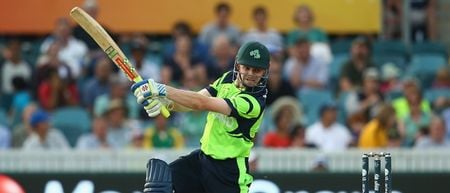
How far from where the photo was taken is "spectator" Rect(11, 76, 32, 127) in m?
Result: 17.0

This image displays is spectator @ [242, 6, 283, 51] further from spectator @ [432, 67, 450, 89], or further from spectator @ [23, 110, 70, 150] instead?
spectator @ [23, 110, 70, 150]

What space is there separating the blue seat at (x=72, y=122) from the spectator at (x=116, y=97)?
174mm

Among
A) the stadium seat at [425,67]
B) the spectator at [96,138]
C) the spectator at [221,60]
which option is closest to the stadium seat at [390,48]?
the stadium seat at [425,67]

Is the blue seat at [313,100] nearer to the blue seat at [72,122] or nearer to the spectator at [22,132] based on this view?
the blue seat at [72,122]

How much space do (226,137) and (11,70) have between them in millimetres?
7392

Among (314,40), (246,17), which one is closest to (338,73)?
(314,40)

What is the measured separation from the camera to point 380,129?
52.4 feet

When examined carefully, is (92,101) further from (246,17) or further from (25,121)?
(246,17)

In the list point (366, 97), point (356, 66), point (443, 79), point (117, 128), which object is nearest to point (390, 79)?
point (356, 66)

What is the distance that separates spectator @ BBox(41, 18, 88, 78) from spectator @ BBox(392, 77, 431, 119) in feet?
12.6

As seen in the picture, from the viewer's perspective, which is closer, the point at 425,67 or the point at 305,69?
the point at 305,69

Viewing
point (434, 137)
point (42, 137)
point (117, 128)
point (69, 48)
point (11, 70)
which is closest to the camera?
point (42, 137)

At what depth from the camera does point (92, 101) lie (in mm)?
17203

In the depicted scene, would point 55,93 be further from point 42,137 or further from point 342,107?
point 342,107
